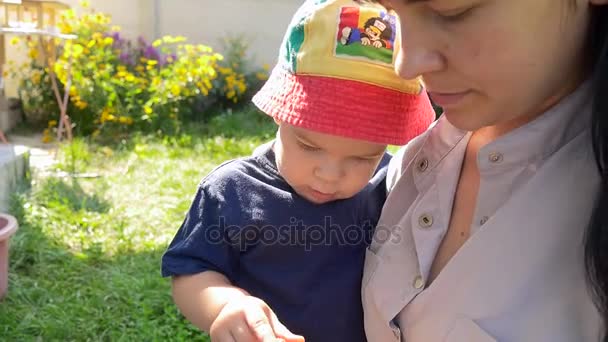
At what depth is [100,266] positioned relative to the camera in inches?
144

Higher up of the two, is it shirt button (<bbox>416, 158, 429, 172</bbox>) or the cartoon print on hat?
the cartoon print on hat

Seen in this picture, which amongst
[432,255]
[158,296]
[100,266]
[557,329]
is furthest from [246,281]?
[100,266]

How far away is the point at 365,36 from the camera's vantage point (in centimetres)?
139

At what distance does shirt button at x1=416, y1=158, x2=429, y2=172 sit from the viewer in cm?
139

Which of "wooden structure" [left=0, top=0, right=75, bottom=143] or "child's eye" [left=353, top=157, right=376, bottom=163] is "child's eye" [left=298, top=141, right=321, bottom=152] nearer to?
"child's eye" [left=353, top=157, right=376, bottom=163]

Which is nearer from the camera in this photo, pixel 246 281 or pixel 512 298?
pixel 512 298

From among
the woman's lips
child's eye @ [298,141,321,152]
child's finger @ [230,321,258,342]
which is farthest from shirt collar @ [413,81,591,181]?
child's finger @ [230,321,258,342]

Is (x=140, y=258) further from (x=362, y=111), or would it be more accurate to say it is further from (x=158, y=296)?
(x=362, y=111)

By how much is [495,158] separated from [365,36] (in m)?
0.39

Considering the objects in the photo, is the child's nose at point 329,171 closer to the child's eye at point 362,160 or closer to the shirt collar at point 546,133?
the child's eye at point 362,160

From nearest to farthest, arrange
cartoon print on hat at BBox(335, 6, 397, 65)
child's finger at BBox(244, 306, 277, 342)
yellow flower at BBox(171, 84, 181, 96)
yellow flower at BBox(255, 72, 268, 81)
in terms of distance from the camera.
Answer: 1. child's finger at BBox(244, 306, 277, 342)
2. cartoon print on hat at BBox(335, 6, 397, 65)
3. yellow flower at BBox(171, 84, 181, 96)
4. yellow flower at BBox(255, 72, 268, 81)

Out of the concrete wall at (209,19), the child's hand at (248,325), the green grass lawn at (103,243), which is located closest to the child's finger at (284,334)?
the child's hand at (248,325)

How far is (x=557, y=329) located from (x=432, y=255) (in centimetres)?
28

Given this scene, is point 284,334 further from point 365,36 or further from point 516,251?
point 365,36
